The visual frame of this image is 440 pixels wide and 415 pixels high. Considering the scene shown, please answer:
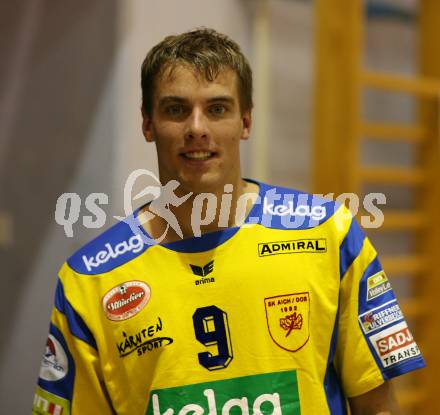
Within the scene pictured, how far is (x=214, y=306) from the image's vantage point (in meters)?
1.05

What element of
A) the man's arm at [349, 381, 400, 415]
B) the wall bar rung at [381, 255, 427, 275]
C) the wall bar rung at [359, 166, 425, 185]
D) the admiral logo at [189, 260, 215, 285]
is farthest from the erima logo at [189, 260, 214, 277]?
the wall bar rung at [381, 255, 427, 275]

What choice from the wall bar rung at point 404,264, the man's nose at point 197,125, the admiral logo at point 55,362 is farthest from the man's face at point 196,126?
the wall bar rung at point 404,264

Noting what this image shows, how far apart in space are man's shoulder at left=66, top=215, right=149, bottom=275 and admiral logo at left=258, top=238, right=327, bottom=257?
0.20m

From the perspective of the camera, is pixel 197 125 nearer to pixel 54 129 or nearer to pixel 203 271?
pixel 203 271

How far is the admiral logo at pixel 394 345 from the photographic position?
41.5 inches

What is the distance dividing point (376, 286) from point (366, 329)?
0.07 meters

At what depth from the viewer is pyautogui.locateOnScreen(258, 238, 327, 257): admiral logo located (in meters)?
1.08

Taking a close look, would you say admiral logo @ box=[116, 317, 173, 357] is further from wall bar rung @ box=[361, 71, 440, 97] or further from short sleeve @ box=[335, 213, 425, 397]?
wall bar rung @ box=[361, 71, 440, 97]

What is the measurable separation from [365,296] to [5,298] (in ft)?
3.41

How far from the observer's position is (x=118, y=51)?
1627 millimetres

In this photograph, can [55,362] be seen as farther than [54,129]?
No

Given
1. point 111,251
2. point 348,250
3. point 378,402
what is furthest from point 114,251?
point 378,402

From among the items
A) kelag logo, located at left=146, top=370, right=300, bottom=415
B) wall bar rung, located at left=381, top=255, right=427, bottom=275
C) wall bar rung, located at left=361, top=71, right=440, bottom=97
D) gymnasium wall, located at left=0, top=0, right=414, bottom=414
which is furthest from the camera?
wall bar rung, located at left=381, top=255, right=427, bottom=275

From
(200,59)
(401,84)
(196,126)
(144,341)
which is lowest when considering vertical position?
(144,341)
